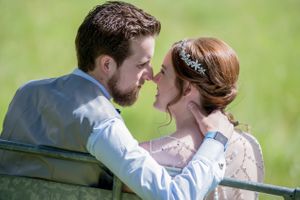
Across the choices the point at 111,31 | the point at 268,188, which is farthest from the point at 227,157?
the point at 111,31

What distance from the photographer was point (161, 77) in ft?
16.2

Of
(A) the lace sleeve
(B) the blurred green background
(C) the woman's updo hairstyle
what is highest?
(C) the woman's updo hairstyle

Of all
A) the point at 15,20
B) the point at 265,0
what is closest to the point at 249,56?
the point at 265,0

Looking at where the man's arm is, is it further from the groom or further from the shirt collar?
the shirt collar

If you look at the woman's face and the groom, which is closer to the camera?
the groom

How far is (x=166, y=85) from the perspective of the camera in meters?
4.89

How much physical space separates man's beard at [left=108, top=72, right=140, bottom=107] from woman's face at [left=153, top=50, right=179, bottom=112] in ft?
0.41

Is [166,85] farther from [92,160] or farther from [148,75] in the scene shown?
[92,160]

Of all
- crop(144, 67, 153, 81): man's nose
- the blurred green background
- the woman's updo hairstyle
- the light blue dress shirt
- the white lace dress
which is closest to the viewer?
the light blue dress shirt

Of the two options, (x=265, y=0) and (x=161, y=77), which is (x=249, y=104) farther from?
(x=161, y=77)

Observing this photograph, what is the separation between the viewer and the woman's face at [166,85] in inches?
192

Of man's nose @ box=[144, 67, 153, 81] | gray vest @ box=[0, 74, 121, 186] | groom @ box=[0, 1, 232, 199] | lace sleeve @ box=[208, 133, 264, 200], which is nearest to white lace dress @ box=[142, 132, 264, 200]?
lace sleeve @ box=[208, 133, 264, 200]

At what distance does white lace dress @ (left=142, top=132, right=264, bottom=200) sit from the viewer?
15.0ft

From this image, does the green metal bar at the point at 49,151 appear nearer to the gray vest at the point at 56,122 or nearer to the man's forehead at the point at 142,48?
the gray vest at the point at 56,122
